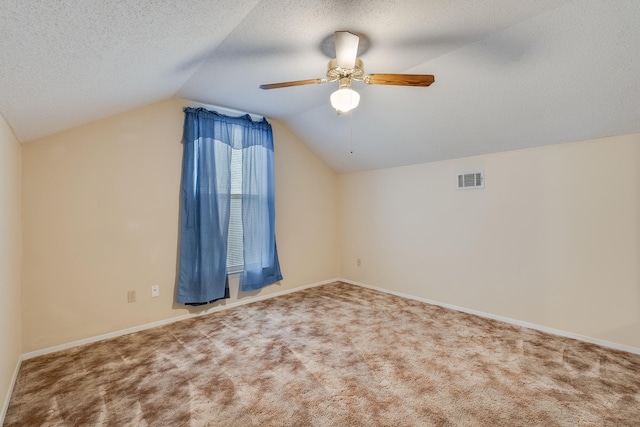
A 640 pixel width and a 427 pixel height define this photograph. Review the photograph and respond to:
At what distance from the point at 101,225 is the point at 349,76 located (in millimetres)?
2546

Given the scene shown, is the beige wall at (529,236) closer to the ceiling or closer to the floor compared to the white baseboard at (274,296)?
closer to the ceiling

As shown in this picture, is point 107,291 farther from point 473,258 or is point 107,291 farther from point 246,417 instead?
point 473,258

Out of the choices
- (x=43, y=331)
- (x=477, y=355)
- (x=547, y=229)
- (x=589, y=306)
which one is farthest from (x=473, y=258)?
(x=43, y=331)

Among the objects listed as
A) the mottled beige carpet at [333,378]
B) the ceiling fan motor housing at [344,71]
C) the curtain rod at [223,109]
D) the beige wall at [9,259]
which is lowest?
the mottled beige carpet at [333,378]

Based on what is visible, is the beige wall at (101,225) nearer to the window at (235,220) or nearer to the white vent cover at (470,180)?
the window at (235,220)

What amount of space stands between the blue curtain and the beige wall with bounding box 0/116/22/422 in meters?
1.21

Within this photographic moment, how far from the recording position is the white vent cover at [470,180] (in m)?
3.22

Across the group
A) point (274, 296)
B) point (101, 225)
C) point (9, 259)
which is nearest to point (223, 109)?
point (101, 225)

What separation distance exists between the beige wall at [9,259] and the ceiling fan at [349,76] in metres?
1.84

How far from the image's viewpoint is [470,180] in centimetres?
330

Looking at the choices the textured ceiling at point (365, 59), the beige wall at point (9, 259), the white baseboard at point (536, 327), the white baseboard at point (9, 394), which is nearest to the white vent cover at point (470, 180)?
the textured ceiling at point (365, 59)

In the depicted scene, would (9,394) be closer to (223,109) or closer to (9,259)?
(9,259)

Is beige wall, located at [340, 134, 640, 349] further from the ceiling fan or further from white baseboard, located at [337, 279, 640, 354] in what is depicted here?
the ceiling fan

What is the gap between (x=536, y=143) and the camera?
2783 mm
